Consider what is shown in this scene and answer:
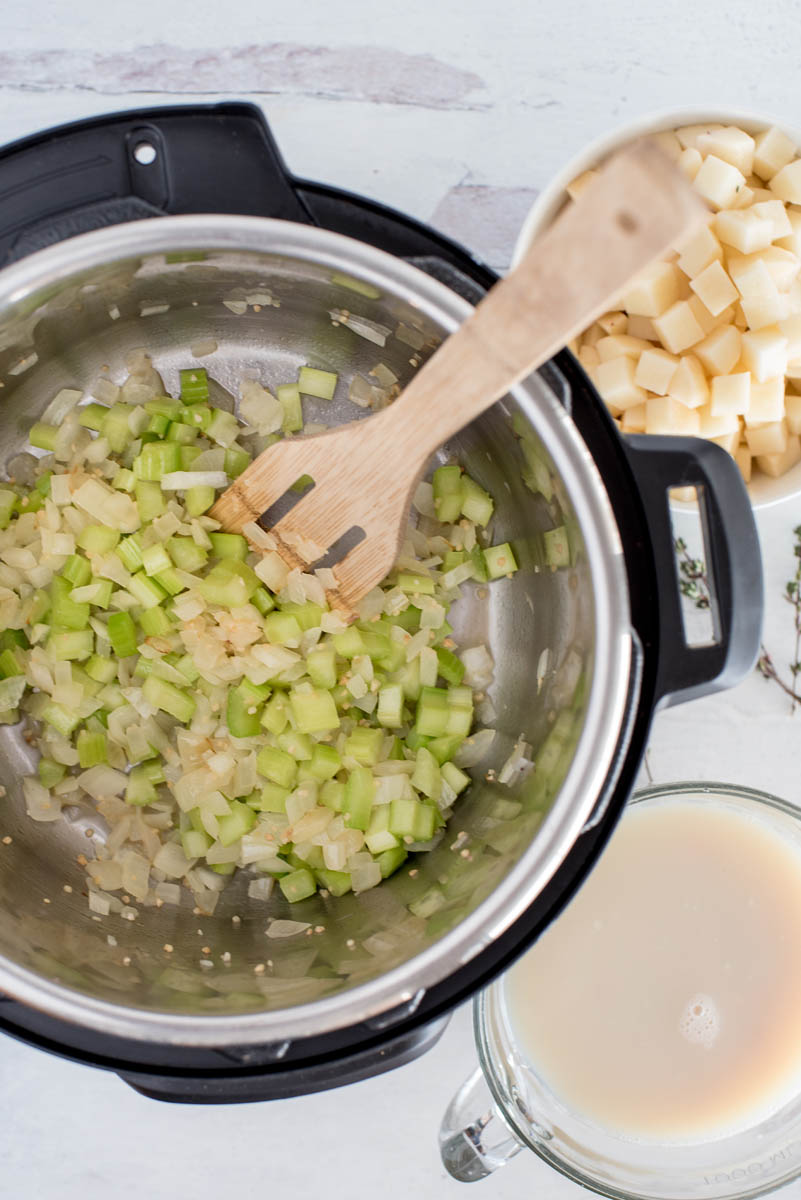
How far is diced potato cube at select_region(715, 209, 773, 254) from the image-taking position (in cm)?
139

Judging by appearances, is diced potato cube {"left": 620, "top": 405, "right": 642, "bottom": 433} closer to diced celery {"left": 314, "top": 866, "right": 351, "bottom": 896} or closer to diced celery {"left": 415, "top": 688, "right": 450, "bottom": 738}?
diced celery {"left": 415, "top": 688, "right": 450, "bottom": 738}

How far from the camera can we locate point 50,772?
1.55 m

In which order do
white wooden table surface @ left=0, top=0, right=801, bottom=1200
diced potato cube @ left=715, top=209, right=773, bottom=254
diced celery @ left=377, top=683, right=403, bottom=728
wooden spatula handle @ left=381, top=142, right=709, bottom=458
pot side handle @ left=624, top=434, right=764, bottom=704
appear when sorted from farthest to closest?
white wooden table surface @ left=0, top=0, right=801, bottom=1200, diced celery @ left=377, top=683, right=403, bottom=728, diced potato cube @ left=715, top=209, right=773, bottom=254, pot side handle @ left=624, top=434, right=764, bottom=704, wooden spatula handle @ left=381, top=142, right=709, bottom=458

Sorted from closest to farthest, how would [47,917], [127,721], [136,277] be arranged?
[136,277] → [47,917] → [127,721]

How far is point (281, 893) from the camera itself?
5.14 ft

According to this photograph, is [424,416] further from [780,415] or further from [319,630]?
[780,415]

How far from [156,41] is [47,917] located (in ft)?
4.46

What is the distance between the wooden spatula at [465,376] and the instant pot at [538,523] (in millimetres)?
120

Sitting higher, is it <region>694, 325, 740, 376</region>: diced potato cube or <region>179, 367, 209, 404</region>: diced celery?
<region>179, 367, 209, 404</region>: diced celery

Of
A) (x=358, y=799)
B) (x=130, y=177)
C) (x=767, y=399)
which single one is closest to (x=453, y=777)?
(x=358, y=799)

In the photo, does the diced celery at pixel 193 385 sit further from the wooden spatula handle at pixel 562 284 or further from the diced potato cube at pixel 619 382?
Answer: the diced potato cube at pixel 619 382

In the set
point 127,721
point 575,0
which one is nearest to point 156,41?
point 575,0

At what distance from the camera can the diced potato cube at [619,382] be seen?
1.45 m

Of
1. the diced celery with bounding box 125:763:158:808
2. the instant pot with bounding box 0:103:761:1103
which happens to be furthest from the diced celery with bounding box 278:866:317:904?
the diced celery with bounding box 125:763:158:808
